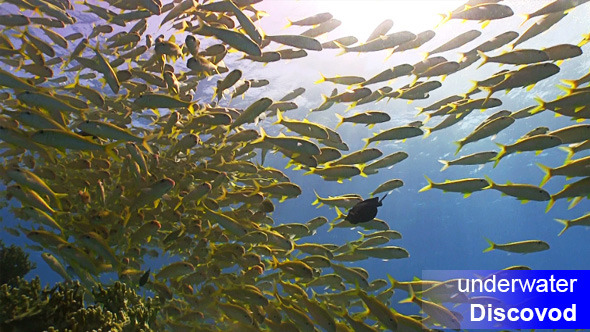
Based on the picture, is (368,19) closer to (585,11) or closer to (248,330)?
(585,11)

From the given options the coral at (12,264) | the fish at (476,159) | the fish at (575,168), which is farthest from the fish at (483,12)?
the coral at (12,264)

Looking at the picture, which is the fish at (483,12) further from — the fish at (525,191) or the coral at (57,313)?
the coral at (57,313)

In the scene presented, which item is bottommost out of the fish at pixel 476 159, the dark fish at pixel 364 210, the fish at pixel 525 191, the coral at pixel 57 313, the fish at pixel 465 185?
the coral at pixel 57 313

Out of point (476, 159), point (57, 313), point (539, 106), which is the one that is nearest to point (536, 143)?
point (539, 106)

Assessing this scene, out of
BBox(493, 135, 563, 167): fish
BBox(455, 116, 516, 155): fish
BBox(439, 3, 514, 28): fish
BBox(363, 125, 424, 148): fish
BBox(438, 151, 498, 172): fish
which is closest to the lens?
BBox(493, 135, 563, 167): fish

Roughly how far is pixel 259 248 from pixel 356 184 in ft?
A: 100

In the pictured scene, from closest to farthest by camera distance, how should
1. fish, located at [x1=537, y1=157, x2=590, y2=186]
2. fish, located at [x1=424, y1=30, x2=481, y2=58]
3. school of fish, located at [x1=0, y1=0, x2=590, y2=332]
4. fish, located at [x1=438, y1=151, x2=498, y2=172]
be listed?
fish, located at [x1=537, y1=157, x2=590, y2=186] → school of fish, located at [x1=0, y1=0, x2=590, y2=332] → fish, located at [x1=424, y1=30, x2=481, y2=58] → fish, located at [x1=438, y1=151, x2=498, y2=172]

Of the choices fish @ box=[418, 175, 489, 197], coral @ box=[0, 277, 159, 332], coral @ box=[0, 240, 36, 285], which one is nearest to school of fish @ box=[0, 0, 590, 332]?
fish @ box=[418, 175, 489, 197]

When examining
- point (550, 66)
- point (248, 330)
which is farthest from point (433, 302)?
point (550, 66)

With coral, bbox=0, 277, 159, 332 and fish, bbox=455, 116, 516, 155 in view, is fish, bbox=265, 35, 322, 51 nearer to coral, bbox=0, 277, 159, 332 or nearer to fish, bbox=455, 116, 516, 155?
fish, bbox=455, 116, 516, 155

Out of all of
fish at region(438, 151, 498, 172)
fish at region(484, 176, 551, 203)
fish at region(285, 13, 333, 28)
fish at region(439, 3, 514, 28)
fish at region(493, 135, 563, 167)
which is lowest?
fish at region(484, 176, 551, 203)

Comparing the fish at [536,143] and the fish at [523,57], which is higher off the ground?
the fish at [523,57]

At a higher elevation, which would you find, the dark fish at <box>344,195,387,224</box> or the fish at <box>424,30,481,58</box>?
the fish at <box>424,30,481,58</box>

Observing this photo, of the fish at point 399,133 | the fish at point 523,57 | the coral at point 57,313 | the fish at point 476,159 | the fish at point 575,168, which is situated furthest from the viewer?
the fish at point 476,159
